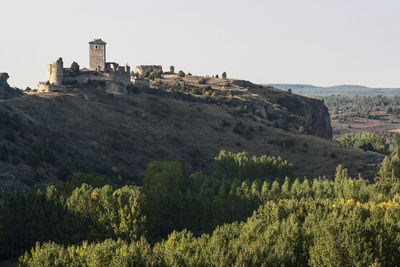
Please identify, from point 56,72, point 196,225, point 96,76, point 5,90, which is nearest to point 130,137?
point 96,76

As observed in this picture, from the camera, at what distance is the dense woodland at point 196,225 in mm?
55094

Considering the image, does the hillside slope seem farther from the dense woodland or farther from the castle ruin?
the dense woodland

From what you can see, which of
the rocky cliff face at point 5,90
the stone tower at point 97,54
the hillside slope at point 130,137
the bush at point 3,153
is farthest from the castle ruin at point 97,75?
the bush at point 3,153

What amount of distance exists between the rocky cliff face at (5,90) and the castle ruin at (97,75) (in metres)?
7.74

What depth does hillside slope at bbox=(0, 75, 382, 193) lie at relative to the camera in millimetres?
116062

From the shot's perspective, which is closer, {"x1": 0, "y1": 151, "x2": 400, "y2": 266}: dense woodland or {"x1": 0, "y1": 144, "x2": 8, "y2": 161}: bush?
{"x1": 0, "y1": 151, "x2": 400, "y2": 266}: dense woodland

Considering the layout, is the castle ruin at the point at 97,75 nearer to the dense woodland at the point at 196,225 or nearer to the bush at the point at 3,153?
the dense woodland at the point at 196,225

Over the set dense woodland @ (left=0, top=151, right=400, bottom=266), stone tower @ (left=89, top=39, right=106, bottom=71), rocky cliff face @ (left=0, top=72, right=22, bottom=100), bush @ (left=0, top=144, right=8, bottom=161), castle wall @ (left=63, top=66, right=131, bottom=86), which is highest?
stone tower @ (left=89, top=39, right=106, bottom=71)

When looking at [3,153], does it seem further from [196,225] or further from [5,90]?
[5,90]

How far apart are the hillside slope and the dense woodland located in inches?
535

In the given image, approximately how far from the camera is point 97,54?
557 feet

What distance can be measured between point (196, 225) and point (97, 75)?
86832 millimetres

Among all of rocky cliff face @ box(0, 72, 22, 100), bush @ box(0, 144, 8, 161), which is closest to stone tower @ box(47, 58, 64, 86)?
rocky cliff face @ box(0, 72, 22, 100)

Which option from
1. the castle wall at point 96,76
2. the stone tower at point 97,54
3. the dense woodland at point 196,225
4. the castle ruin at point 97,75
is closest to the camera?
the dense woodland at point 196,225
